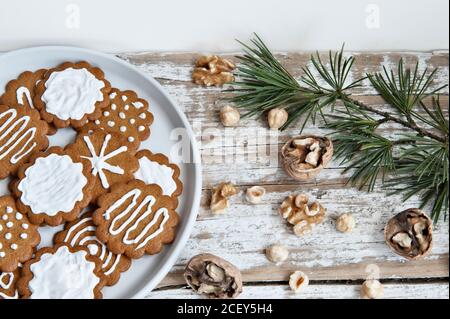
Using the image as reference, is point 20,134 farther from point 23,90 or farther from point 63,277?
point 63,277

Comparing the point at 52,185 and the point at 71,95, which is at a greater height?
the point at 71,95

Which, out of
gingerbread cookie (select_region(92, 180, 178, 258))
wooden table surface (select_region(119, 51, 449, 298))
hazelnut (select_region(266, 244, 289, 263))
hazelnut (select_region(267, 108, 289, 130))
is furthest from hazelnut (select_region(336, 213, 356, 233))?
gingerbread cookie (select_region(92, 180, 178, 258))

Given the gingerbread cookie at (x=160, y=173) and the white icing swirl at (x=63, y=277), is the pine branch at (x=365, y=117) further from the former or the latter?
the white icing swirl at (x=63, y=277)

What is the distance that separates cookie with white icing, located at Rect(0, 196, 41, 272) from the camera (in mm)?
1100

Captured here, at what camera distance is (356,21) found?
1.23m

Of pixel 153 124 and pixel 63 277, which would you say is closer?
pixel 63 277

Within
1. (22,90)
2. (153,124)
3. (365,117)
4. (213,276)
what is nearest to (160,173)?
(153,124)

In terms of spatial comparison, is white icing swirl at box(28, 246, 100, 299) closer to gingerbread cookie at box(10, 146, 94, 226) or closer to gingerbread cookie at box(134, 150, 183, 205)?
gingerbread cookie at box(10, 146, 94, 226)

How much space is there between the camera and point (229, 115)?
121 cm

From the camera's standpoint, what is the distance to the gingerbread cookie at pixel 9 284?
109cm

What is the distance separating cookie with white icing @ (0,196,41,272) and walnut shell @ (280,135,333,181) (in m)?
0.50

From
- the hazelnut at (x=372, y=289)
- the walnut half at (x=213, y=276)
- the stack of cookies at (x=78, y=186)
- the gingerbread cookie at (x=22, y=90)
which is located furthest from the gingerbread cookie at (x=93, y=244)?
the hazelnut at (x=372, y=289)

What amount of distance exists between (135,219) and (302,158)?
347 mm

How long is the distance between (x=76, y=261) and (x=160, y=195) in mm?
197
